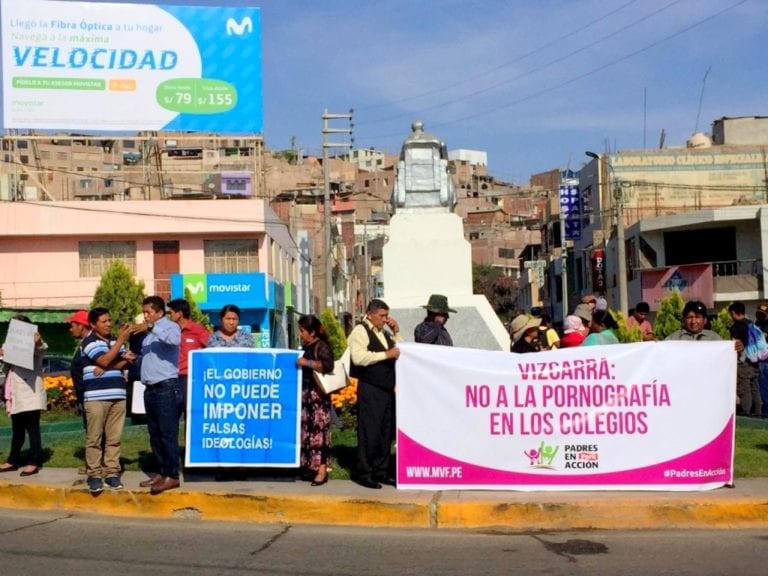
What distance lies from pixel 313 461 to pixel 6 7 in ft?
105

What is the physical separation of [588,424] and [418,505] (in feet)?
5.65

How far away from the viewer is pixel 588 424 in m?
9.18

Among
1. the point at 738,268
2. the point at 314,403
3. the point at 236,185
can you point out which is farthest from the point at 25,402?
the point at 236,185

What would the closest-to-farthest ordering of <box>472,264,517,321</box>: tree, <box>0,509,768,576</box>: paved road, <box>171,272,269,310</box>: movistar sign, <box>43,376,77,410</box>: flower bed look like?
<box>0,509,768,576</box>: paved road → <box>43,376,77,410</box>: flower bed → <box>171,272,269,310</box>: movistar sign → <box>472,264,517,321</box>: tree

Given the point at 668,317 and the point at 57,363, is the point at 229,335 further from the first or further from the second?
the point at 668,317

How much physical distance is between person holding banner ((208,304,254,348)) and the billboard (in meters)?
28.5

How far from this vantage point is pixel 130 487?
9.57m

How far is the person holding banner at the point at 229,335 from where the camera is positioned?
10250mm

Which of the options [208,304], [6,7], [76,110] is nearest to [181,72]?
[76,110]

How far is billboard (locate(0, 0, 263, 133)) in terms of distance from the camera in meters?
37.1

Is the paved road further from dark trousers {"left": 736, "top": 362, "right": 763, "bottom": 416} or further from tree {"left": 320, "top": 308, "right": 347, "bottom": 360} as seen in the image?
tree {"left": 320, "top": 308, "right": 347, "bottom": 360}

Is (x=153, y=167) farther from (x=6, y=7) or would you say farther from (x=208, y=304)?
(x=6, y=7)

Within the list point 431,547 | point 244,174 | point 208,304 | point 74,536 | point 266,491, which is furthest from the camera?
point 244,174

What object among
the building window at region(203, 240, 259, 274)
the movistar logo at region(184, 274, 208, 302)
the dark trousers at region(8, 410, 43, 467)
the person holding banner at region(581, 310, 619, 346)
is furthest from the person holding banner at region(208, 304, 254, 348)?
the building window at region(203, 240, 259, 274)
